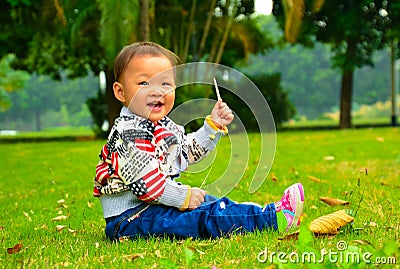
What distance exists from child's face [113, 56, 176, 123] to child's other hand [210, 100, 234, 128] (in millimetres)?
258

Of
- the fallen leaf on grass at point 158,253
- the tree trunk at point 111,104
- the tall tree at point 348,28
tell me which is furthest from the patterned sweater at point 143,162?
the tall tree at point 348,28

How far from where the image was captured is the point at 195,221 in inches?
121

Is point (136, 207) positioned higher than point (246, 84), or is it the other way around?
point (246, 84)

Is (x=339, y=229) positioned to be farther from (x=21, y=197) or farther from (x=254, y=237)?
(x=21, y=197)

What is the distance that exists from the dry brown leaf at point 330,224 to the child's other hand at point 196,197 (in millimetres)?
555

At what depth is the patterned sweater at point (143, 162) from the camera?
296 cm

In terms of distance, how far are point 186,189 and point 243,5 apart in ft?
61.8

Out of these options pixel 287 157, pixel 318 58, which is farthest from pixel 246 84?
pixel 318 58

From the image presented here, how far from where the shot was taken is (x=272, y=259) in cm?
231

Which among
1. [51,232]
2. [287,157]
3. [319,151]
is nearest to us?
[51,232]

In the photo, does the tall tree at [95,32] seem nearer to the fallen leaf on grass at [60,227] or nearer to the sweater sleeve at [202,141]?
the fallen leaf on grass at [60,227]

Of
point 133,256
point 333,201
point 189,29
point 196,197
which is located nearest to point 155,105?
point 196,197

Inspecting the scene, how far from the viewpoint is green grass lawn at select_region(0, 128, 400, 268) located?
95.0 inches

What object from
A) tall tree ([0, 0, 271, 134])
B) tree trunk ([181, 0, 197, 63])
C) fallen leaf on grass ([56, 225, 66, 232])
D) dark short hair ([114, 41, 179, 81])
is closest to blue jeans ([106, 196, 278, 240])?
fallen leaf on grass ([56, 225, 66, 232])
